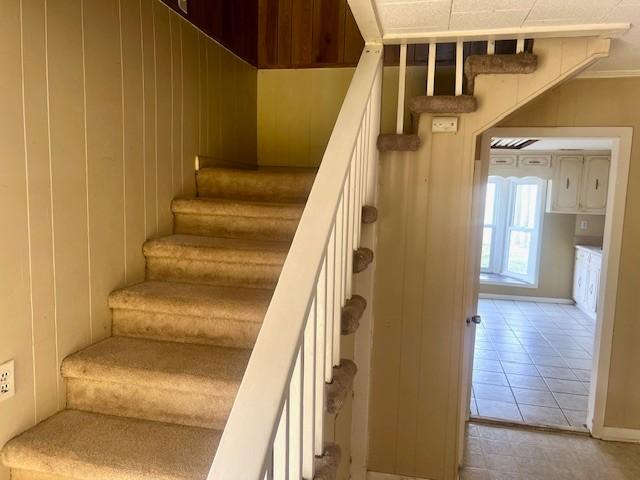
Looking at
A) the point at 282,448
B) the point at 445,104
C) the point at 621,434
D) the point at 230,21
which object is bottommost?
the point at 621,434

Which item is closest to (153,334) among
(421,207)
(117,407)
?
(117,407)

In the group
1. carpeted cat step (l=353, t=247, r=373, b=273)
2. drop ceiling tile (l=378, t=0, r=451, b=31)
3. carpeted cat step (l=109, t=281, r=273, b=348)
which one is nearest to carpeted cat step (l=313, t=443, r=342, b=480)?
carpeted cat step (l=109, t=281, r=273, b=348)

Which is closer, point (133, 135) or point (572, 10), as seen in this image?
point (572, 10)

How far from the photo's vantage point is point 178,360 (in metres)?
1.67

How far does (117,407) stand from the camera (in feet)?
5.36

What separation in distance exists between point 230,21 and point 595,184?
18.8 feet

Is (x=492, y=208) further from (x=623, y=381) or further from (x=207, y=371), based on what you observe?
(x=207, y=371)

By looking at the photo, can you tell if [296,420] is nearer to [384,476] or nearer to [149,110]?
[149,110]

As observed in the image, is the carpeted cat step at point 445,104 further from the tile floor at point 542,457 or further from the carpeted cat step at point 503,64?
the tile floor at point 542,457

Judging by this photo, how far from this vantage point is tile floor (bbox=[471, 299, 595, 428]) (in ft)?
11.7

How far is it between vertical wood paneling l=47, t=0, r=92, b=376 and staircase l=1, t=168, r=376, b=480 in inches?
5.6

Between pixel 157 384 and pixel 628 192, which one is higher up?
pixel 628 192

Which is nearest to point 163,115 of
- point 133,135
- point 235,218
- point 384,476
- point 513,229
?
point 133,135

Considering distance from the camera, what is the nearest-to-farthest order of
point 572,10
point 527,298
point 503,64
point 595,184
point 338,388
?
1. point 338,388
2. point 572,10
3. point 503,64
4. point 595,184
5. point 527,298
